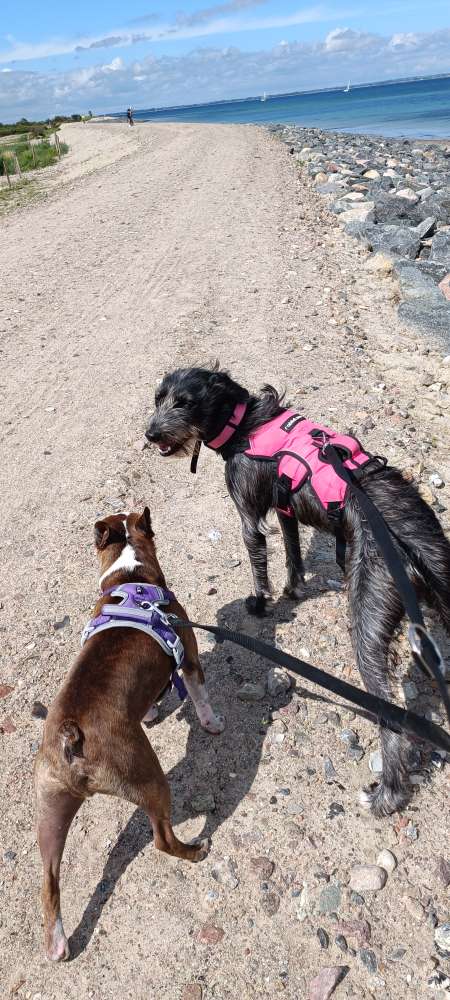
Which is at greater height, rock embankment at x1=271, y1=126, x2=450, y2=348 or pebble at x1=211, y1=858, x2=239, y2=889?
rock embankment at x1=271, y1=126, x2=450, y2=348

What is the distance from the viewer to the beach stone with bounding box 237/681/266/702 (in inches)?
169

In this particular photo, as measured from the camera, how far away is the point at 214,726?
13.3 feet

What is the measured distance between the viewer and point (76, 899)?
10.7ft

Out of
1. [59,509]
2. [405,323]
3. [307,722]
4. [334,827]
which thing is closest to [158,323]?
[405,323]

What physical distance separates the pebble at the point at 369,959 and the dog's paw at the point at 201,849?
2.91 ft

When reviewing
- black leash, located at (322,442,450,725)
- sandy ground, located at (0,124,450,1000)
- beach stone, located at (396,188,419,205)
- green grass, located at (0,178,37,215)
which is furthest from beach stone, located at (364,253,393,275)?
green grass, located at (0,178,37,215)

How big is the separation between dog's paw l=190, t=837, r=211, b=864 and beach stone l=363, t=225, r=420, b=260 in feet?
38.8

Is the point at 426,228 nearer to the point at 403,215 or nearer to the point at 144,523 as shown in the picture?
the point at 403,215

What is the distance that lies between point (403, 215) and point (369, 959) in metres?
16.5

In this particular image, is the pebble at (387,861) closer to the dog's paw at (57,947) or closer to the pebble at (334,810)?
the pebble at (334,810)

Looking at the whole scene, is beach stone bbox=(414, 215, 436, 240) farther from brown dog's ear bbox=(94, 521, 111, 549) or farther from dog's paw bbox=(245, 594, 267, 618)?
brown dog's ear bbox=(94, 521, 111, 549)

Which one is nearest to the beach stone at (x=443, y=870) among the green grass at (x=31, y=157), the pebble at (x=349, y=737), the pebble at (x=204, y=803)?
the pebble at (x=349, y=737)

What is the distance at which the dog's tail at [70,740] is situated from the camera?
2.80m

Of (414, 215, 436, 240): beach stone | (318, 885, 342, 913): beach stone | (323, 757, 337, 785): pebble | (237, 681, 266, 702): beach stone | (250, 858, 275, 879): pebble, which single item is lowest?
(318, 885, 342, 913): beach stone
